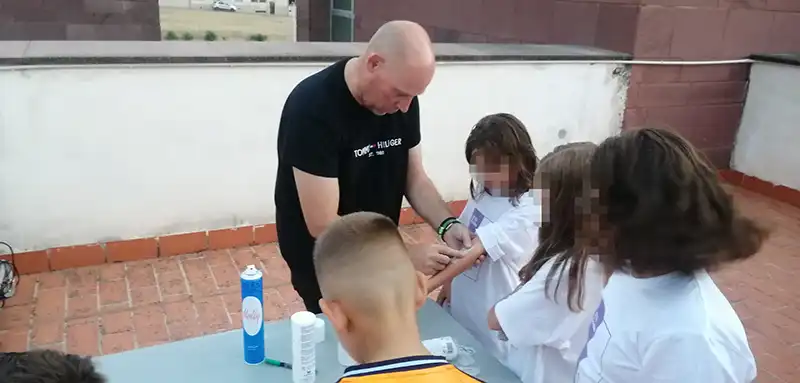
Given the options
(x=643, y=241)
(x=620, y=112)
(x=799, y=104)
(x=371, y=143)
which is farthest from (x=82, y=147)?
(x=799, y=104)

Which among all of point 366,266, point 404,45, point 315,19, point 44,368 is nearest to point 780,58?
point 404,45

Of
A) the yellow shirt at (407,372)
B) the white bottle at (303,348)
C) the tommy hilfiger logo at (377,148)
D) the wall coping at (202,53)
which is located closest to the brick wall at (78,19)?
the wall coping at (202,53)

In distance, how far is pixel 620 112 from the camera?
4809mm

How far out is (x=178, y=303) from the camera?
331cm

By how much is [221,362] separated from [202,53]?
7.52ft

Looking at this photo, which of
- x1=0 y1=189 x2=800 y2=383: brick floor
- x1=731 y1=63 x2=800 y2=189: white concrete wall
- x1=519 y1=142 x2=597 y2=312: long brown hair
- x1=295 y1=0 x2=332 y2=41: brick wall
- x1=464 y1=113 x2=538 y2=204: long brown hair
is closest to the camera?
x1=519 y1=142 x2=597 y2=312: long brown hair

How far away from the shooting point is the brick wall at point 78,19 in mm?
6449

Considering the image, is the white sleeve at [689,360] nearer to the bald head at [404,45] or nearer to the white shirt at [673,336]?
the white shirt at [673,336]

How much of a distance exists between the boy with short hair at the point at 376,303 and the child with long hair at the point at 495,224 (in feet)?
2.43

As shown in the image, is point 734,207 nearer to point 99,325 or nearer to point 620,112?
point 99,325

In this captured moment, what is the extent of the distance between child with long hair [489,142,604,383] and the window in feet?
A: 23.3

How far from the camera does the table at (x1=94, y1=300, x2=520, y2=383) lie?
5.27 feet

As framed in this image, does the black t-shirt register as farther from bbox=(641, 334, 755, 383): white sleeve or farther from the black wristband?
bbox=(641, 334, 755, 383): white sleeve

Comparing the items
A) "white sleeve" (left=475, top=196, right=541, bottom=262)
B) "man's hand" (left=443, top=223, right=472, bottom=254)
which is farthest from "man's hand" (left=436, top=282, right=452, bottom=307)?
"white sleeve" (left=475, top=196, right=541, bottom=262)
